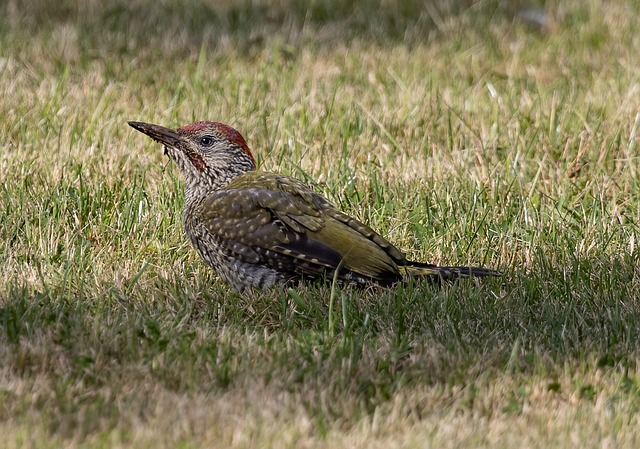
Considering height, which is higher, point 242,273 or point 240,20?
point 240,20

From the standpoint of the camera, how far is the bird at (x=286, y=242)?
17.7 feet

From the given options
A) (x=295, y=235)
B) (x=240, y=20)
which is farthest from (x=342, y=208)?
(x=240, y=20)

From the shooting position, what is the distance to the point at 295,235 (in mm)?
5473

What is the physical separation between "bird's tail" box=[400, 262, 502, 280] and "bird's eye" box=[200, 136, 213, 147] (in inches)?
50.8

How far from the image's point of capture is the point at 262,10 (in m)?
10.4

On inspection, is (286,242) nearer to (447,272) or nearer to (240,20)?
(447,272)

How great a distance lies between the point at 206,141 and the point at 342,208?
908 mm

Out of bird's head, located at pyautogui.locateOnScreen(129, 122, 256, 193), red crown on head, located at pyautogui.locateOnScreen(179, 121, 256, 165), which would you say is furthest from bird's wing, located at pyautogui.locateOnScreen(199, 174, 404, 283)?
red crown on head, located at pyautogui.locateOnScreen(179, 121, 256, 165)

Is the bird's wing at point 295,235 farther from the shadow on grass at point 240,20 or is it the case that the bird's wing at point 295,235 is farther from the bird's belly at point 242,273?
the shadow on grass at point 240,20

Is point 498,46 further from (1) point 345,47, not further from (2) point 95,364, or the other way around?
(2) point 95,364

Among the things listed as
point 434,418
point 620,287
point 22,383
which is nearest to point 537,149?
point 620,287

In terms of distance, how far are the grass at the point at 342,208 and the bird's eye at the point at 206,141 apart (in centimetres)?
45

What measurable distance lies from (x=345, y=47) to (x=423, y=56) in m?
0.68

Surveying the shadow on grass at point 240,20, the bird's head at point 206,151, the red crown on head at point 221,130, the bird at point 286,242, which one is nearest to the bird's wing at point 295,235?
the bird at point 286,242
